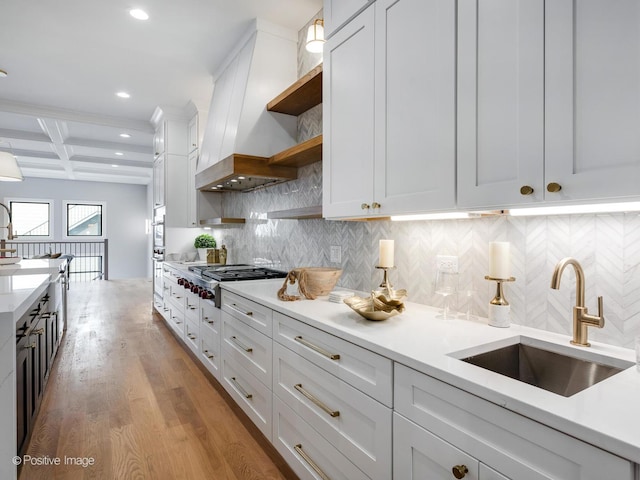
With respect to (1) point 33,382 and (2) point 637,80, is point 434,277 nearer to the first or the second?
(2) point 637,80

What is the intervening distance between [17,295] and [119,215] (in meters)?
9.69

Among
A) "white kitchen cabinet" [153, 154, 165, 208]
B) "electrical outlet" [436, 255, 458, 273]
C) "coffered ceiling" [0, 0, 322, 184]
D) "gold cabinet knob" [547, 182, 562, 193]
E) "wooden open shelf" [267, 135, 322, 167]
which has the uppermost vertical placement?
"coffered ceiling" [0, 0, 322, 184]

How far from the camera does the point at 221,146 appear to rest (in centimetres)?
324

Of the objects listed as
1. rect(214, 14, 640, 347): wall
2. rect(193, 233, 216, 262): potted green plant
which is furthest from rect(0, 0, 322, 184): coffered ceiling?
rect(193, 233, 216, 262): potted green plant

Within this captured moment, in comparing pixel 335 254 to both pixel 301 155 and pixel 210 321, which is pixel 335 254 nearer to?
pixel 301 155

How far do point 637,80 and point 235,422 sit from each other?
8.14 ft

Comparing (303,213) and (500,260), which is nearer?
(500,260)

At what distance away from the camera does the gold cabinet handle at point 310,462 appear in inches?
58.8

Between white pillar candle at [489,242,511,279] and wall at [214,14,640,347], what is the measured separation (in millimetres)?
81

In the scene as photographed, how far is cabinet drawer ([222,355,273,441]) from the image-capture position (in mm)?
1957

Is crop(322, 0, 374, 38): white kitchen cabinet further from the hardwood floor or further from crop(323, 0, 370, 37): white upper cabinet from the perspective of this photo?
the hardwood floor

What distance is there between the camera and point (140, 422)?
2.30 metres

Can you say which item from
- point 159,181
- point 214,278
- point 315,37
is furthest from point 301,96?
point 159,181

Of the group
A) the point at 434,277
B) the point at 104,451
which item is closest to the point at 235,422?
the point at 104,451
